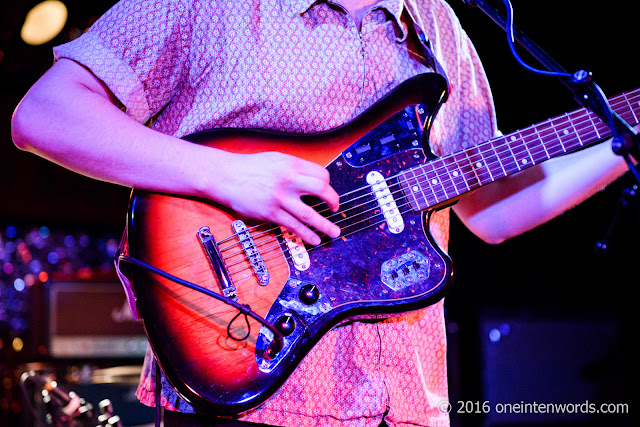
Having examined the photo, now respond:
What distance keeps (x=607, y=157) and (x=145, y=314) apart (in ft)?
3.90

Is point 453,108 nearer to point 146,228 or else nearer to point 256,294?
point 256,294

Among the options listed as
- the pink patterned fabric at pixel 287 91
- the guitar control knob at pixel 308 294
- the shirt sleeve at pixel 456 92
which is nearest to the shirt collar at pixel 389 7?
the pink patterned fabric at pixel 287 91

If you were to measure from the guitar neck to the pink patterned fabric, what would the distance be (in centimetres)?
25

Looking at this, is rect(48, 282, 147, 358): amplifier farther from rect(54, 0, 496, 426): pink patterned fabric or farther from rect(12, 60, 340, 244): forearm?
rect(12, 60, 340, 244): forearm

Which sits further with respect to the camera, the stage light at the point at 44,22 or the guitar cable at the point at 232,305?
the stage light at the point at 44,22

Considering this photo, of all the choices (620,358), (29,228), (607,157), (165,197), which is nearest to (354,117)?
(165,197)

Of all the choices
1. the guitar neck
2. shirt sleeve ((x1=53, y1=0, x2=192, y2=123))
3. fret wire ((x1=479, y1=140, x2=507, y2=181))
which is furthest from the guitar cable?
fret wire ((x1=479, y1=140, x2=507, y2=181))

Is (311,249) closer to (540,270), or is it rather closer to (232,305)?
(232,305)

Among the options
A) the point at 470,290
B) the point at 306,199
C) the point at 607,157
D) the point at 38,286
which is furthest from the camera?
the point at 470,290

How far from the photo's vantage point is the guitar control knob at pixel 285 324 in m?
1.22

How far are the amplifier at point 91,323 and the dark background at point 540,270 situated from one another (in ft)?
6.37

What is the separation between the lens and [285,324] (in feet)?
4.02

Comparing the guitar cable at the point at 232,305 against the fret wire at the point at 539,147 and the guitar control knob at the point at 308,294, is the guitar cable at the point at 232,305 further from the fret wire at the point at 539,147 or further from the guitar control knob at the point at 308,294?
the fret wire at the point at 539,147

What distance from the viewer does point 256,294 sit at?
4.10 ft
